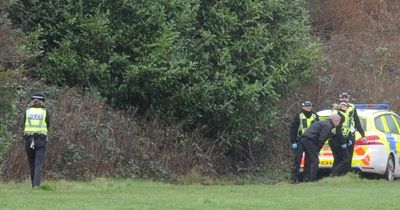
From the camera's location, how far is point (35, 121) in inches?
639

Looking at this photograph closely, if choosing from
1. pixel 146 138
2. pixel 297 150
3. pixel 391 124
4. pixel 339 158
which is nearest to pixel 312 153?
pixel 339 158

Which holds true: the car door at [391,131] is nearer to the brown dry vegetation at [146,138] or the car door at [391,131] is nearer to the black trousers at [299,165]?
the black trousers at [299,165]

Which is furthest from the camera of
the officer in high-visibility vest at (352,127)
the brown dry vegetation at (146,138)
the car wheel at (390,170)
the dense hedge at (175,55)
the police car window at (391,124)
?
the police car window at (391,124)

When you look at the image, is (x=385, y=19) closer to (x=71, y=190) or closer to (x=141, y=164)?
(x=141, y=164)

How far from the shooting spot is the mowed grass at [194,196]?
13133mm

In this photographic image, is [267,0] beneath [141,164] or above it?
above

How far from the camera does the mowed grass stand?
13.1 metres

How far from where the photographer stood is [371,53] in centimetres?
3362

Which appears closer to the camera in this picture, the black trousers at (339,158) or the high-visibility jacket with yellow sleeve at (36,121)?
the high-visibility jacket with yellow sleeve at (36,121)

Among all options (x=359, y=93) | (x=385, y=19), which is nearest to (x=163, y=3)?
(x=359, y=93)

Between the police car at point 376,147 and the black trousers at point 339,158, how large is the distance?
0.36m

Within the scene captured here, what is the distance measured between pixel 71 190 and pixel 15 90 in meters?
3.86

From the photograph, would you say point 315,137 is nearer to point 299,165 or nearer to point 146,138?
A: point 299,165

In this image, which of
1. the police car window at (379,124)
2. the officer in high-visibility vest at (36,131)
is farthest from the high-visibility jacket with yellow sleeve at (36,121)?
the police car window at (379,124)
